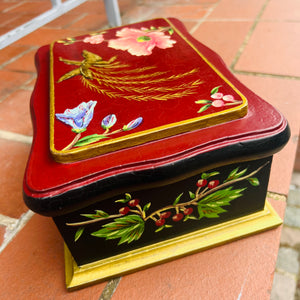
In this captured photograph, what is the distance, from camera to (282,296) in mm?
749

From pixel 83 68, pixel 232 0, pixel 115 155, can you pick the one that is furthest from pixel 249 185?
pixel 232 0

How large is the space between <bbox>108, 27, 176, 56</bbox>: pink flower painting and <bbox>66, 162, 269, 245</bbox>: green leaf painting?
0.35m

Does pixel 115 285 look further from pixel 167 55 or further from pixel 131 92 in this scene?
pixel 167 55

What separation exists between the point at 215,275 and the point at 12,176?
1.89 ft

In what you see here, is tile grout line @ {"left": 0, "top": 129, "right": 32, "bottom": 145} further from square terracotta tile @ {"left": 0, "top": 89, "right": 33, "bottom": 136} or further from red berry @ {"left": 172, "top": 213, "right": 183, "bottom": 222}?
red berry @ {"left": 172, "top": 213, "right": 183, "bottom": 222}

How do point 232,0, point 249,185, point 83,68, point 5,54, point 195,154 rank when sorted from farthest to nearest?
point 232,0 < point 5,54 < point 83,68 < point 249,185 < point 195,154

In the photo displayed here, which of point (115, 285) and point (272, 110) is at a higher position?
point (272, 110)

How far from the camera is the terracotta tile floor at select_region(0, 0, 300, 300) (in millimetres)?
592

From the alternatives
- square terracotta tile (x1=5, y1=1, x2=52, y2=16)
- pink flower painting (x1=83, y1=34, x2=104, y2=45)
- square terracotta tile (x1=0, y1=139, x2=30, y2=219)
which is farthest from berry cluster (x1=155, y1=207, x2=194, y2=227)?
square terracotta tile (x1=5, y1=1, x2=52, y2=16)

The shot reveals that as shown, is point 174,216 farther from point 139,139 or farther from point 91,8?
point 91,8

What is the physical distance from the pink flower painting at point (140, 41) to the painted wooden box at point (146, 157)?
3 centimetres

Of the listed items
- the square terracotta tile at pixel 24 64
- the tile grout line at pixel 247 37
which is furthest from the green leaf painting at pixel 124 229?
the square terracotta tile at pixel 24 64

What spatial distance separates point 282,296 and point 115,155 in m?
0.57

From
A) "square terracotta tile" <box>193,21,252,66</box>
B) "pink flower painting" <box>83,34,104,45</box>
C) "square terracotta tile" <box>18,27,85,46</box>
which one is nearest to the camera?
"pink flower painting" <box>83,34,104,45</box>
